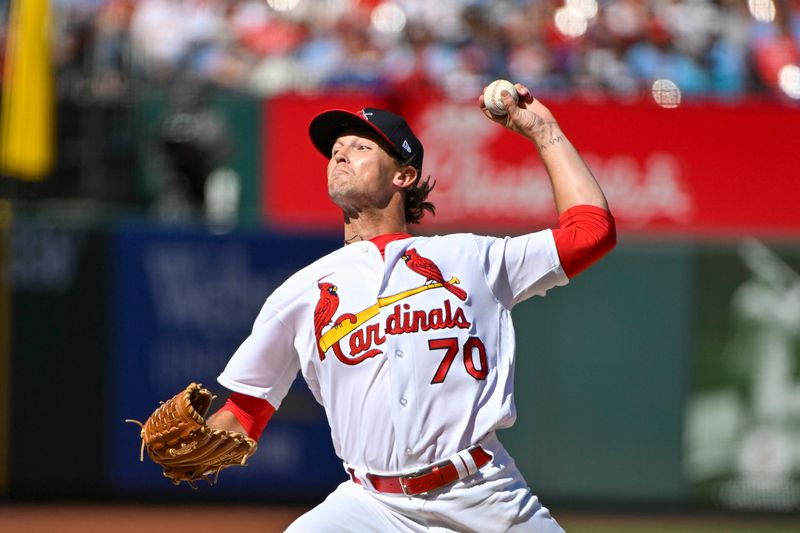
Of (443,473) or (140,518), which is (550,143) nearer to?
(443,473)

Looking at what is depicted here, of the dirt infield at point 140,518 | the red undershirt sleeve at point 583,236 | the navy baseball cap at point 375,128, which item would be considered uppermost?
the navy baseball cap at point 375,128

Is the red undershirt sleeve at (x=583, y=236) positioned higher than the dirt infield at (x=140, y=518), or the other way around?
the red undershirt sleeve at (x=583, y=236)

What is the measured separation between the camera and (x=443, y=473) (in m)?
3.37

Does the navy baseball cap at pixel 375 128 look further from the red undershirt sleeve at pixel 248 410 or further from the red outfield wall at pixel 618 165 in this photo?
the red outfield wall at pixel 618 165

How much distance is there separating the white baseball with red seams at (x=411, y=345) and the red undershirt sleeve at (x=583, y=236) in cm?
3

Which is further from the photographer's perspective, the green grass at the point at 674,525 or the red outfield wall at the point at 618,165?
the red outfield wall at the point at 618,165

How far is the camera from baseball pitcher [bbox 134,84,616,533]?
3.39m

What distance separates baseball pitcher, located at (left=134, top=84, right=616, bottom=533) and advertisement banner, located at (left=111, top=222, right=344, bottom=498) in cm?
577

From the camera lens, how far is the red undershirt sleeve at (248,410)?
3.67m

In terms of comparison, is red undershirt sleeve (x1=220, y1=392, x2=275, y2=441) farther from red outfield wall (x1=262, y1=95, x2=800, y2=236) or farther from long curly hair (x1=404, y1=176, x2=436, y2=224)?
red outfield wall (x1=262, y1=95, x2=800, y2=236)

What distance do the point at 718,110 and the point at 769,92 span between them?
1.76 feet

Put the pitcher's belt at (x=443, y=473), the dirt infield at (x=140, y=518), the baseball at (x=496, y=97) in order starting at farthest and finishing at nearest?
the dirt infield at (x=140, y=518) → the baseball at (x=496, y=97) → the pitcher's belt at (x=443, y=473)

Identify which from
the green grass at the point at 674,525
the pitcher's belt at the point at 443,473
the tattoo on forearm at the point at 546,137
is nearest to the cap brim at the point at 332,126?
the tattoo on forearm at the point at 546,137

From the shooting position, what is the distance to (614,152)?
10.5m
